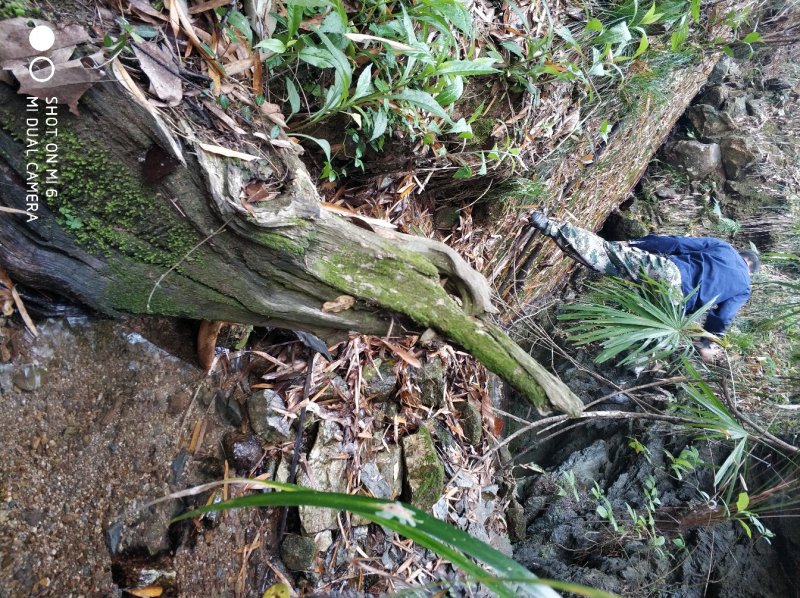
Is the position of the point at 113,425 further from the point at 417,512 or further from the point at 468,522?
the point at 468,522

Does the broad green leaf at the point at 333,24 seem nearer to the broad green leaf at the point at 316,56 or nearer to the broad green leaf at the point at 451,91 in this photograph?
the broad green leaf at the point at 316,56

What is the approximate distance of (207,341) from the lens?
6.39 feet

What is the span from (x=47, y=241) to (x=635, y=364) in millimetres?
3874

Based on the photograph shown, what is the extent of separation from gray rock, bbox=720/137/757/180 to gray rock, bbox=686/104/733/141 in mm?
152

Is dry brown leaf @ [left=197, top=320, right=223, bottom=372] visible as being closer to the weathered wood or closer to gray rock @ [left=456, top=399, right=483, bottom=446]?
gray rock @ [left=456, top=399, right=483, bottom=446]

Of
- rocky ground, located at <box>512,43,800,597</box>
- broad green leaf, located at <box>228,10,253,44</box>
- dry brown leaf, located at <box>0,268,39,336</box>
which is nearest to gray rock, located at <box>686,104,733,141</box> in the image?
rocky ground, located at <box>512,43,800,597</box>

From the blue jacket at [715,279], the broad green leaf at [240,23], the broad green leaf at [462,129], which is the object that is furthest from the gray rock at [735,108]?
the broad green leaf at [240,23]

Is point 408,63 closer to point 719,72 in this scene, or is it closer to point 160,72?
point 160,72

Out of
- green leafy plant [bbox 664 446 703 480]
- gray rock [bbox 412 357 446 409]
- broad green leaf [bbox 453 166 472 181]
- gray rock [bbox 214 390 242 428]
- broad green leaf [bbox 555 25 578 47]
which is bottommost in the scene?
green leafy plant [bbox 664 446 703 480]

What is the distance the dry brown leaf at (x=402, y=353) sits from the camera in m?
2.63

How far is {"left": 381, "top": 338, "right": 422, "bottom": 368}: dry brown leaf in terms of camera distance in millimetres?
2629

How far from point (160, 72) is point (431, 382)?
2.01 m

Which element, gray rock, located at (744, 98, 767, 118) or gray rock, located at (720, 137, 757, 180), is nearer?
gray rock, located at (720, 137, 757, 180)

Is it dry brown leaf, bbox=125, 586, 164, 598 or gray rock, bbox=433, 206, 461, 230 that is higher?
gray rock, bbox=433, 206, 461, 230
